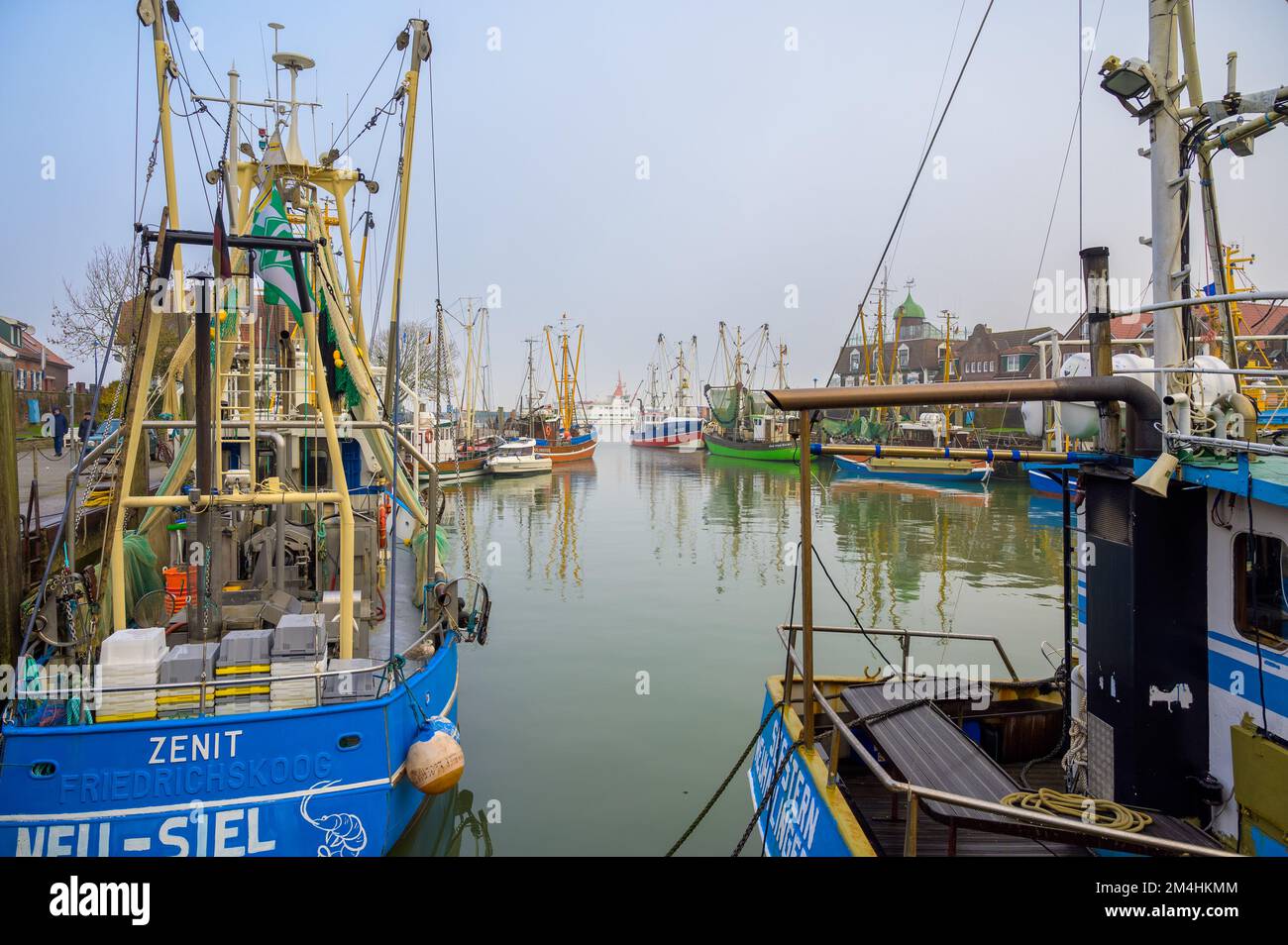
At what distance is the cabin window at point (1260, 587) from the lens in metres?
5.24

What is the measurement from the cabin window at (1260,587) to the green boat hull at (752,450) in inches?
2227

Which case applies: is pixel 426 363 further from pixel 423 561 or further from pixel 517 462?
pixel 423 561

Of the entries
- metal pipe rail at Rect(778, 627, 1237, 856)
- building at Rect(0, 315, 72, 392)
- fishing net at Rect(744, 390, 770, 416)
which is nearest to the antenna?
metal pipe rail at Rect(778, 627, 1237, 856)

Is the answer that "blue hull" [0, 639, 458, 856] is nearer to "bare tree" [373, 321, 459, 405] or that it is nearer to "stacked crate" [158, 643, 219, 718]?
"stacked crate" [158, 643, 219, 718]

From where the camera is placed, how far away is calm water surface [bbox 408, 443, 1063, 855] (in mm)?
9734

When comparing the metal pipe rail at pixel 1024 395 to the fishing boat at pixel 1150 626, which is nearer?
the fishing boat at pixel 1150 626

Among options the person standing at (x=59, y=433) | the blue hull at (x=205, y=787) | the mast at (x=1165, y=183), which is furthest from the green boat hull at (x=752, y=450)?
the blue hull at (x=205, y=787)

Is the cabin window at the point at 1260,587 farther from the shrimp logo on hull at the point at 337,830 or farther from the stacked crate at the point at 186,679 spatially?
the stacked crate at the point at 186,679

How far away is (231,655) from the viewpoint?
24.0 ft

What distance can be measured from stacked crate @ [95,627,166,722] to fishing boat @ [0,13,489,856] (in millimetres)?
17

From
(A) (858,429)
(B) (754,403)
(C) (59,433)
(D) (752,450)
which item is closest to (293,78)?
(C) (59,433)
